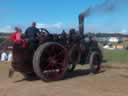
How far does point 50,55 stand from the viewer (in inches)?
434

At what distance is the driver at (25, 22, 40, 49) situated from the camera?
35.3ft

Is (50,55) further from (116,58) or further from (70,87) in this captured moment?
(116,58)

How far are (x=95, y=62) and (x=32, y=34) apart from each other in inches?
125

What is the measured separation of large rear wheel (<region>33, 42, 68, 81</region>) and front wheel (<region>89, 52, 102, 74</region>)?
169cm

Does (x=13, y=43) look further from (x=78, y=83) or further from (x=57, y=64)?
(x=78, y=83)

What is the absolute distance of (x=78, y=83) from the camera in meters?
10.3

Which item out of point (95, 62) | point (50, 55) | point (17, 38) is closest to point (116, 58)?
point (95, 62)

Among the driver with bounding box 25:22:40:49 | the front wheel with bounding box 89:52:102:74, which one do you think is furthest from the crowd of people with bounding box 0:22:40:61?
the front wheel with bounding box 89:52:102:74

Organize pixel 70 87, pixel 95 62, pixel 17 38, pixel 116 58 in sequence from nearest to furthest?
pixel 70 87
pixel 17 38
pixel 95 62
pixel 116 58

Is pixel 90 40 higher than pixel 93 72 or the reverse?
higher

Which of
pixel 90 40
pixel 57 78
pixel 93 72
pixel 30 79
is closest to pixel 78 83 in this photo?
pixel 57 78

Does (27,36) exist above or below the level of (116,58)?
above

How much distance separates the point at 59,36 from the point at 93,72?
213 cm

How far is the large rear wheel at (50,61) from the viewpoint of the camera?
10469 millimetres
